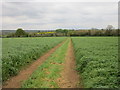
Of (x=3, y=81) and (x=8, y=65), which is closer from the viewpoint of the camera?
(x=3, y=81)

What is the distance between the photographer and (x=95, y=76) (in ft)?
22.3

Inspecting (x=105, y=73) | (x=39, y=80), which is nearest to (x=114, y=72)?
(x=105, y=73)

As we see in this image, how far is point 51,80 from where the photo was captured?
7523mm

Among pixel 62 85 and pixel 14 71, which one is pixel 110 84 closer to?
pixel 62 85

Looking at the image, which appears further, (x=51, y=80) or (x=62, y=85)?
(x=51, y=80)

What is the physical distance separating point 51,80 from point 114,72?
3.53 m

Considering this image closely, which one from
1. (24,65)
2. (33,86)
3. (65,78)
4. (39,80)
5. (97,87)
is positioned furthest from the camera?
(24,65)

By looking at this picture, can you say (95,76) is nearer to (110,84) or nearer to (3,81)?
(110,84)

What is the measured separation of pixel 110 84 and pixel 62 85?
8.09 feet

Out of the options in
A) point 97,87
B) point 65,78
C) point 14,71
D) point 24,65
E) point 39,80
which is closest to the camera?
point 97,87

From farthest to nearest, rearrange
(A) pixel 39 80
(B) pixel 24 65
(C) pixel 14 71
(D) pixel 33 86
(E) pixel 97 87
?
(B) pixel 24 65, (C) pixel 14 71, (A) pixel 39 80, (D) pixel 33 86, (E) pixel 97 87

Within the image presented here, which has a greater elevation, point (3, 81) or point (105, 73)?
point (105, 73)

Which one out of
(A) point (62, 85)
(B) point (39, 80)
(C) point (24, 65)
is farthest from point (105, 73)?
(C) point (24, 65)

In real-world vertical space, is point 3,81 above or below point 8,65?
below
